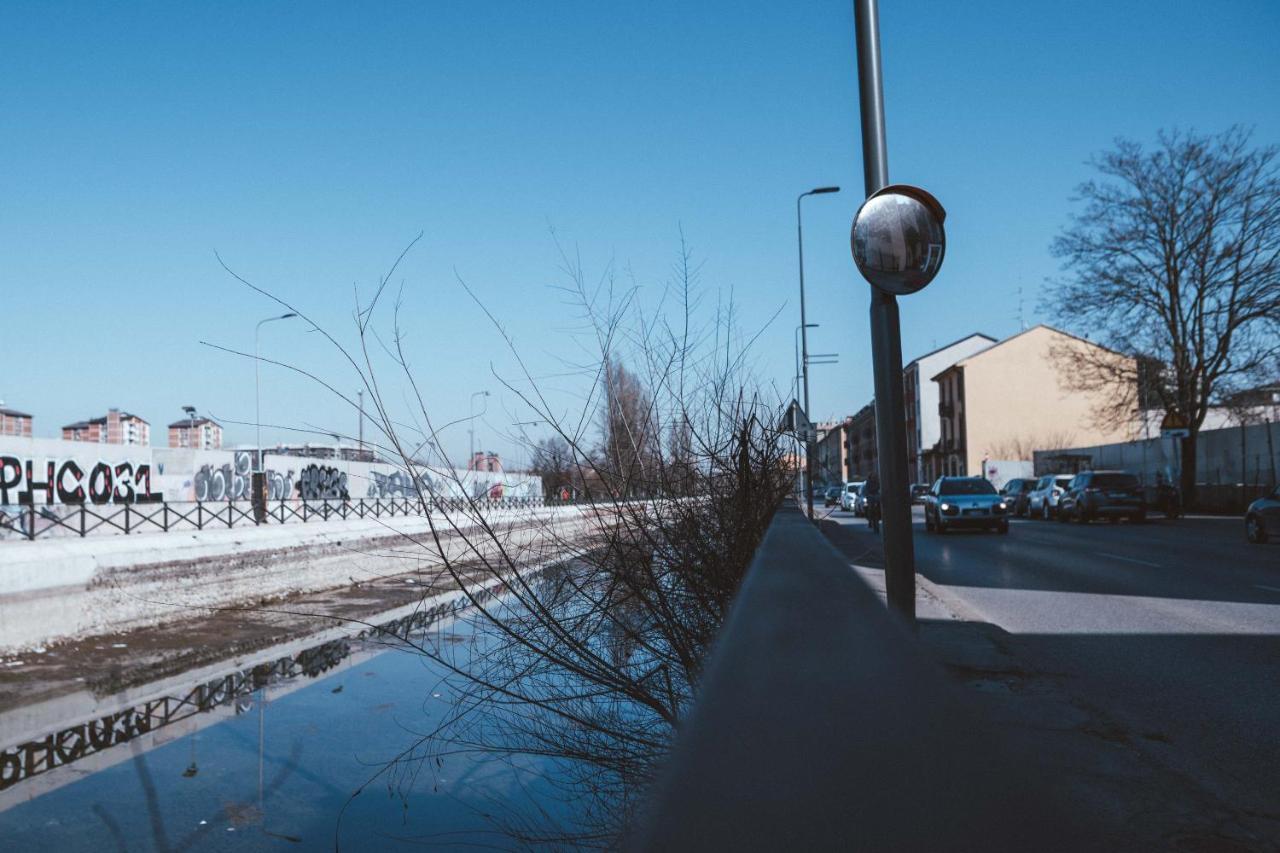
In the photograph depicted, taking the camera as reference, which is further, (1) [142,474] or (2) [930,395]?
(2) [930,395]

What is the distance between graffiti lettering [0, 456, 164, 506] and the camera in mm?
26766

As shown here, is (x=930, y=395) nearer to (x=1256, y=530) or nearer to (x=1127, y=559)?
(x=1256, y=530)

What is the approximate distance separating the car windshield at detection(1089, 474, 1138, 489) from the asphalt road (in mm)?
10562

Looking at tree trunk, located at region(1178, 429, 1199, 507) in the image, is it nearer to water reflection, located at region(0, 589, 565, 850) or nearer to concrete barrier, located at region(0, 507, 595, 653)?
concrete barrier, located at region(0, 507, 595, 653)

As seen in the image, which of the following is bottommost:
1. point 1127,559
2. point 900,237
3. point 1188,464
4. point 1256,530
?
point 1127,559

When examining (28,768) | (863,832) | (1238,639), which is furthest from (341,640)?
(863,832)

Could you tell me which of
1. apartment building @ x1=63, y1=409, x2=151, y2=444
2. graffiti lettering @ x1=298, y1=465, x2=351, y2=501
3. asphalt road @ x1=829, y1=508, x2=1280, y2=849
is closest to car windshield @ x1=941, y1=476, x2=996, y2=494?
asphalt road @ x1=829, y1=508, x2=1280, y2=849

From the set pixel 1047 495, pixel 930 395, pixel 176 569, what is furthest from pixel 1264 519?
pixel 930 395

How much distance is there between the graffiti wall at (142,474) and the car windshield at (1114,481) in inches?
812

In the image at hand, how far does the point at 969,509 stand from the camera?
81.2 feet

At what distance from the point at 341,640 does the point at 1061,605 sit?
7.96m

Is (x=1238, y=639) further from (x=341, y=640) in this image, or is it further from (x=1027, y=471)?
(x=1027, y=471)

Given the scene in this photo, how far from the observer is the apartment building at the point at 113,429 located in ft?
313

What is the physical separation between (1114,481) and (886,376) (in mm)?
27242
